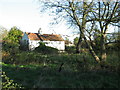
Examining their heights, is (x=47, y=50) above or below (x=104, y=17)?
below

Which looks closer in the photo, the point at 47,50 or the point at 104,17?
the point at 104,17

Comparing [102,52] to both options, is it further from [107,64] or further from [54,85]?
[54,85]

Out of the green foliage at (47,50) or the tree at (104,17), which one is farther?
the green foliage at (47,50)

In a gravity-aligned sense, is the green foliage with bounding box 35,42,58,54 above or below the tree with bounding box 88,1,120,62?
below

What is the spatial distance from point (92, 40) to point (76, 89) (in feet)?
18.2

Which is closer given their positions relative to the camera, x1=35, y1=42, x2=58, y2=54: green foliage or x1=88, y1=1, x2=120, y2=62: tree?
x1=88, y1=1, x2=120, y2=62: tree

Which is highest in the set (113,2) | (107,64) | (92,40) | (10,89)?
(113,2)

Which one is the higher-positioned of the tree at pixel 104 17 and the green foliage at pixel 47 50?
the tree at pixel 104 17

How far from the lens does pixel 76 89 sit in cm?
343

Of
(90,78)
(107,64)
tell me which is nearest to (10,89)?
(90,78)

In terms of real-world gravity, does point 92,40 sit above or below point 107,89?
above

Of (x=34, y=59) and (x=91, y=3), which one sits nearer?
(x=91, y=3)

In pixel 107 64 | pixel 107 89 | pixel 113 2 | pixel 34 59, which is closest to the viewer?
pixel 107 89

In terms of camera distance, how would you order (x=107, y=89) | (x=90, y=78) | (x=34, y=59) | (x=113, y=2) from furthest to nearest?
(x=34, y=59)
(x=113, y=2)
(x=90, y=78)
(x=107, y=89)
